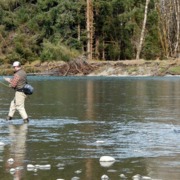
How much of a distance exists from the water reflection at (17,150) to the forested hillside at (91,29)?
5112 cm

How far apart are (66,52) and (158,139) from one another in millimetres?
52721

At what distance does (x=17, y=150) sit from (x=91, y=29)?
60.4m

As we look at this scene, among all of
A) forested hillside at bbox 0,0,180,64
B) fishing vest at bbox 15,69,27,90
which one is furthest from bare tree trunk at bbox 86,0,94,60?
fishing vest at bbox 15,69,27,90

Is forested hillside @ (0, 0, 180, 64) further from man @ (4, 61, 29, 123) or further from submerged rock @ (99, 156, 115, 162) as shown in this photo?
submerged rock @ (99, 156, 115, 162)

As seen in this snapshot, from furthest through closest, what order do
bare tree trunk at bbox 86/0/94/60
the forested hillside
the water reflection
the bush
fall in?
the forested hillside < bare tree trunk at bbox 86/0/94/60 < the bush < the water reflection

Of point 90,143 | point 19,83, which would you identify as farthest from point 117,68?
point 90,143

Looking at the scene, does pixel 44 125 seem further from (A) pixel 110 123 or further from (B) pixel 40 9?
(B) pixel 40 9

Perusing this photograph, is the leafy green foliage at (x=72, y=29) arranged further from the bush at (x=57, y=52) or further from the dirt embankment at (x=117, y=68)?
the dirt embankment at (x=117, y=68)

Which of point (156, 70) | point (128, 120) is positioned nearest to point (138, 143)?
point (128, 120)

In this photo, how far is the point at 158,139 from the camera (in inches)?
571

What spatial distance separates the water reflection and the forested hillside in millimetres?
51116

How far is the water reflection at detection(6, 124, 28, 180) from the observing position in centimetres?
1038

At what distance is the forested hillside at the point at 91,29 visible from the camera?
71312 millimetres

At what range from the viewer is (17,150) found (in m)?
12.6
